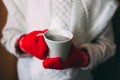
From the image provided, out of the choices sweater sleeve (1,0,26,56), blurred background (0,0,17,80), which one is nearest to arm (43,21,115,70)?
sweater sleeve (1,0,26,56)

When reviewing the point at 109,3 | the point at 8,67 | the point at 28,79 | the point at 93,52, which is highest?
the point at 109,3

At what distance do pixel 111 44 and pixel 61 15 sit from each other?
0.20 meters

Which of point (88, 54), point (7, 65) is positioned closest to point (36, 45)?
point (88, 54)

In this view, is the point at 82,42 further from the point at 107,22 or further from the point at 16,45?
the point at 16,45

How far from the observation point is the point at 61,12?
0.68 meters

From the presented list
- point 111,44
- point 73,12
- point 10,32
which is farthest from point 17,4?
point 111,44

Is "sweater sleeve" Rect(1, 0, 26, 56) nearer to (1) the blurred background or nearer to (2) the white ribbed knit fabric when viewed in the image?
(2) the white ribbed knit fabric

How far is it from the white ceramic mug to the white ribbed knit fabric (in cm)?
10

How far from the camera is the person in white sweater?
66cm

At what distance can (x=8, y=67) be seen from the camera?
1.07m

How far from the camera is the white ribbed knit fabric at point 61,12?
0.68m

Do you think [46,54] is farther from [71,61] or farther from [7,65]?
[7,65]

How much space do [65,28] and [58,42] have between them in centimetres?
16

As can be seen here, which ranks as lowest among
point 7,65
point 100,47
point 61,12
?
point 7,65
